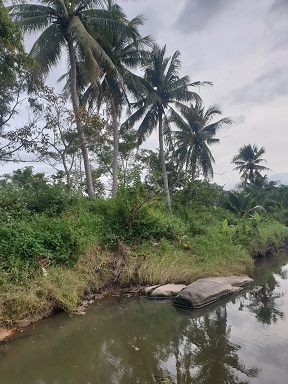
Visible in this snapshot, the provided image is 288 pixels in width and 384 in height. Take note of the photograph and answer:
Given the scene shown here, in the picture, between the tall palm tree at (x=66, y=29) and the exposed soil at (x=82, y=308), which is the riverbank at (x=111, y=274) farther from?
the tall palm tree at (x=66, y=29)

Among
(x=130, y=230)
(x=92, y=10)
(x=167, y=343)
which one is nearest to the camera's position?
(x=167, y=343)

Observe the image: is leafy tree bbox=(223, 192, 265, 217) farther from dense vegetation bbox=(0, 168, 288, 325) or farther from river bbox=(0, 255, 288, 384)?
river bbox=(0, 255, 288, 384)

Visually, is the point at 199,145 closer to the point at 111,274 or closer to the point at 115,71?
the point at 115,71

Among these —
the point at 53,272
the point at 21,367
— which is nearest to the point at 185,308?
the point at 53,272

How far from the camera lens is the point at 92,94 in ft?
57.5

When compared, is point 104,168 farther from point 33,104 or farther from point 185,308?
point 185,308

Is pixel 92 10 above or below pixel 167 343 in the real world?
above

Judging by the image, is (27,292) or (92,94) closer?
(27,292)

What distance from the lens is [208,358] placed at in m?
5.51

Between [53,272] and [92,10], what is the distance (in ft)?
41.1

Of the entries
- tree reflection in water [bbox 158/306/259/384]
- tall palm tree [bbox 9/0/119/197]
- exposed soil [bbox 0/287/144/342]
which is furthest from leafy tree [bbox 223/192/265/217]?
tree reflection in water [bbox 158/306/259/384]

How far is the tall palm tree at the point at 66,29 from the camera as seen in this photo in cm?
1389

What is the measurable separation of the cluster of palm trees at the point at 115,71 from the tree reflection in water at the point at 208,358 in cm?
938

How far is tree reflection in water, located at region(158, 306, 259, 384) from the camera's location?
16.0ft
